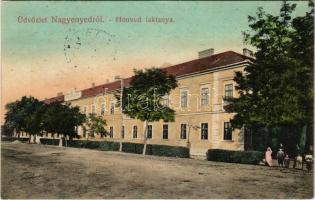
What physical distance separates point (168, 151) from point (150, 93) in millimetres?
4084

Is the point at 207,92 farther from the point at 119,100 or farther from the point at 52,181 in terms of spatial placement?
the point at 52,181

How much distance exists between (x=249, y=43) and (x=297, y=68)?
3878mm

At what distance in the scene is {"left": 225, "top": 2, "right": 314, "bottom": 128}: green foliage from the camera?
47.4 feet

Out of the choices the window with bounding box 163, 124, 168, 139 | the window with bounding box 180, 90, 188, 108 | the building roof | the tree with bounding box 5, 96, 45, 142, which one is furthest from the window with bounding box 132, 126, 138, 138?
the tree with bounding box 5, 96, 45, 142

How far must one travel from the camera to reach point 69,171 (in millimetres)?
13883

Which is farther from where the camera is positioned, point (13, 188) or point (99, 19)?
point (99, 19)

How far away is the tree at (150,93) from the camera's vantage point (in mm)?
21327

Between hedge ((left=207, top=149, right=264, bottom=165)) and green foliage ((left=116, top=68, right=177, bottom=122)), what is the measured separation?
12.2ft

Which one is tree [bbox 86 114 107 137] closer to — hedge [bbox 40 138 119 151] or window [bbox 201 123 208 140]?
hedge [bbox 40 138 119 151]

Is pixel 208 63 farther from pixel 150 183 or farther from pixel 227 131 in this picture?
pixel 150 183

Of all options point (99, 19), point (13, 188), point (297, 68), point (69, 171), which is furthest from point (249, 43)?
point (13, 188)

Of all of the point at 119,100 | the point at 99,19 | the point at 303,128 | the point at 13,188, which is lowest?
the point at 13,188

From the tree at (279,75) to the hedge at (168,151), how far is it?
519cm

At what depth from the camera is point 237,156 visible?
1797cm
